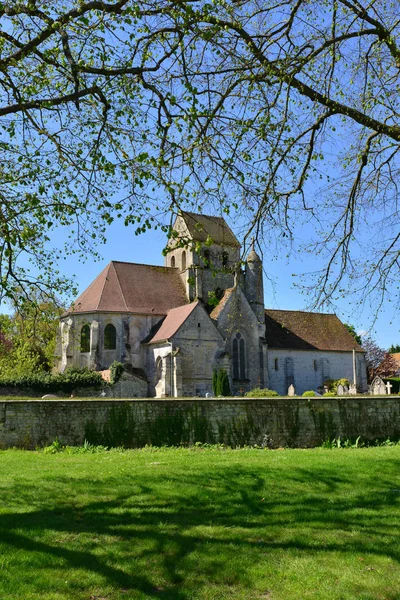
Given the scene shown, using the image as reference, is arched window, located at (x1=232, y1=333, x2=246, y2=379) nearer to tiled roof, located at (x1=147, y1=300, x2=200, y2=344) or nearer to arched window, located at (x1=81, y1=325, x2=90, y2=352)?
tiled roof, located at (x1=147, y1=300, x2=200, y2=344)

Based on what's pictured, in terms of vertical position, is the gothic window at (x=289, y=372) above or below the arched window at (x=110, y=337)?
below

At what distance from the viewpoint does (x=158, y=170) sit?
8406 millimetres

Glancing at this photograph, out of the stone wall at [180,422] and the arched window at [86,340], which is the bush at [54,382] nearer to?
the arched window at [86,340]

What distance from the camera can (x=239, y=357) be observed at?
129ft

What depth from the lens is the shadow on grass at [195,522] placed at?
575cm

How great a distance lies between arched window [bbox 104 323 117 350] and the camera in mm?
37438

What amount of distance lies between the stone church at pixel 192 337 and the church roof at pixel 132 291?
0.25ft

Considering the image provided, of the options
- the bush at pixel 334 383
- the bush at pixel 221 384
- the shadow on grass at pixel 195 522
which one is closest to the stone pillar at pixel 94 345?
the bush at pixel 221 384

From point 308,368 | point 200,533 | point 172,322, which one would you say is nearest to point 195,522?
point 200,533

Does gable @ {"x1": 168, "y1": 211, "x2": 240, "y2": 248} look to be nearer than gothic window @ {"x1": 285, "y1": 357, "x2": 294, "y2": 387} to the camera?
Yes

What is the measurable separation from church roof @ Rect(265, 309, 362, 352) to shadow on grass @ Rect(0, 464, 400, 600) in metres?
32.3

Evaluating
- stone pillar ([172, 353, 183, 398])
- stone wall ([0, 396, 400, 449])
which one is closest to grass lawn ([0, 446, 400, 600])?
stone wall ([0, 396, 400, 449])

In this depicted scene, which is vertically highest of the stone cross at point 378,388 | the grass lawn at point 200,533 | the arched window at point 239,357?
the arched window at point 239,357

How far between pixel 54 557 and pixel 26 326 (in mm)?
6852
